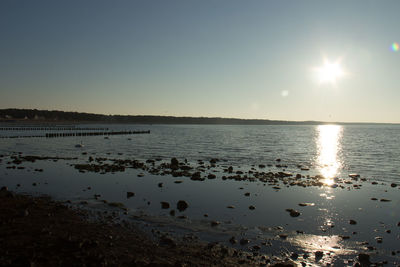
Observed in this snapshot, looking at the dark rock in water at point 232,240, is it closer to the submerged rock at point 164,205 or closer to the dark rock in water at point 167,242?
the dark rock in water at point 167,242

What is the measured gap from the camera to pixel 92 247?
11.6 metres

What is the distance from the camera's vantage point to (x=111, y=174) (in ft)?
100

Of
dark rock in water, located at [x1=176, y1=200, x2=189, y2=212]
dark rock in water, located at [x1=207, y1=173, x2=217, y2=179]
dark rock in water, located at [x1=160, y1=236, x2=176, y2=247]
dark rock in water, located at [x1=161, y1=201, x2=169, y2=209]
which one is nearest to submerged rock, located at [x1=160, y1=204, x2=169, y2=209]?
dark rock in water, located at [x1=161, y1=201, x2=169, y2=209]

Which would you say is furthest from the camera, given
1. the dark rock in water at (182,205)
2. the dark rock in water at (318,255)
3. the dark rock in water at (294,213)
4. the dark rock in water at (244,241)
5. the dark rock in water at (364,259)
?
the dark rock in water at (182,205)

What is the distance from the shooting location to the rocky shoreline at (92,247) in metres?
10.5

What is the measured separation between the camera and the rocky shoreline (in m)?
10.5

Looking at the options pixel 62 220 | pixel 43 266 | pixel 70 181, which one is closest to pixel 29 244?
pixel 43 266

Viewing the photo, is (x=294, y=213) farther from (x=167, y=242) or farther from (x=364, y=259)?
(x=167, y=242)

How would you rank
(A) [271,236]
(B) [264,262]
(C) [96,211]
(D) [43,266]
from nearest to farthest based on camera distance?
1. (D) [43,266]
2. (B) [264,262]
3. (A) [271,236]
4. (C) [96,211]

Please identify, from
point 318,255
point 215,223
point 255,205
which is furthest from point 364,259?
point 255,205

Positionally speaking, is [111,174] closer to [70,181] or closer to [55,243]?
[70,181]

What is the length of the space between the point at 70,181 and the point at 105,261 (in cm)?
Result: 1802

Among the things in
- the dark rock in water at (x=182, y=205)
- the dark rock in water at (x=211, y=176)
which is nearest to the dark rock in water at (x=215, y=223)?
the dark rock in water at (x=182, y=205)

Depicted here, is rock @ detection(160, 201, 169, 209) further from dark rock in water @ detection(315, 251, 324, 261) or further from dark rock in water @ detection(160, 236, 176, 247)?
dark rock in water @ detection(315, 251, 324, 261)
